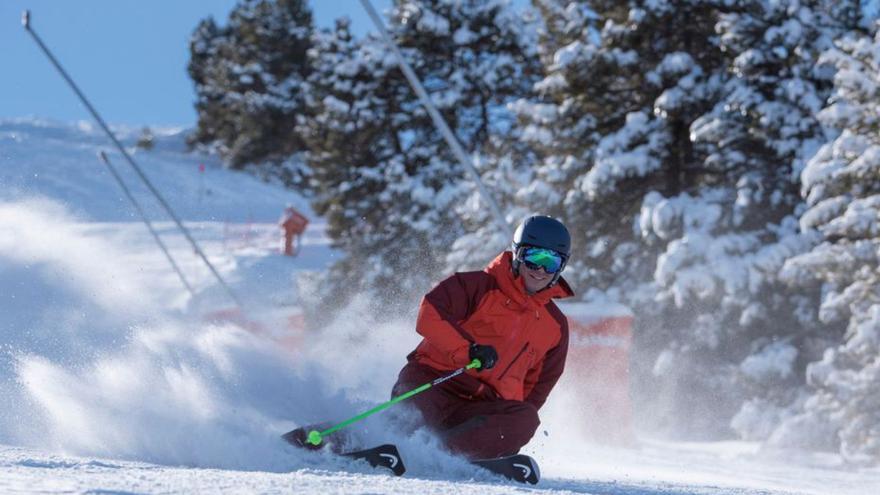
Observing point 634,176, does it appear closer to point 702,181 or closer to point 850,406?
point 702,181

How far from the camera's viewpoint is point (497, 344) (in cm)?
642

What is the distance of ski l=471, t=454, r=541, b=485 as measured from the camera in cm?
577

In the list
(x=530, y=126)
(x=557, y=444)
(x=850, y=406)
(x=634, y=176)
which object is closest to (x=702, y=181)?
(x=634, y=176)

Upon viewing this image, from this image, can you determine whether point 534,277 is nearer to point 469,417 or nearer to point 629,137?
point 469,417

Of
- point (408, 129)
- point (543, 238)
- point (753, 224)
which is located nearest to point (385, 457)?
point (543, 238)

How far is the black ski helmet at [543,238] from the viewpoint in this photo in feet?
20.7

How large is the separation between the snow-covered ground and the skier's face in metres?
0.85

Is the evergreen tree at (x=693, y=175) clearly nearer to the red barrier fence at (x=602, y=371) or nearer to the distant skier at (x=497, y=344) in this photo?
the red barrier fence at (x=602, y=371)

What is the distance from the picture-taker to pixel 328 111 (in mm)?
34000

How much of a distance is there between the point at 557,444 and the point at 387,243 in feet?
65.3

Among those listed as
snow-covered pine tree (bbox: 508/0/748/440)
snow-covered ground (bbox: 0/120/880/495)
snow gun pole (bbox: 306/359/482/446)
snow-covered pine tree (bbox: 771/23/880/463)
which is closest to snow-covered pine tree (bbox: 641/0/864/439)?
snow-covered pine tree (bbox: 508/0/748/440)

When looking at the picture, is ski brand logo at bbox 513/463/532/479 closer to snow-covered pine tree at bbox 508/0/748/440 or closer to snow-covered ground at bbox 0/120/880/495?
snow-covered ground at bbox 0/120/880/495

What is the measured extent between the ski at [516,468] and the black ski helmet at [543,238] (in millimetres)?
1001

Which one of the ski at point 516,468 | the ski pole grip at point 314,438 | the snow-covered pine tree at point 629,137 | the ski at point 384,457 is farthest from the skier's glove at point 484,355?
the snow-covered pine tree at point 629,137
